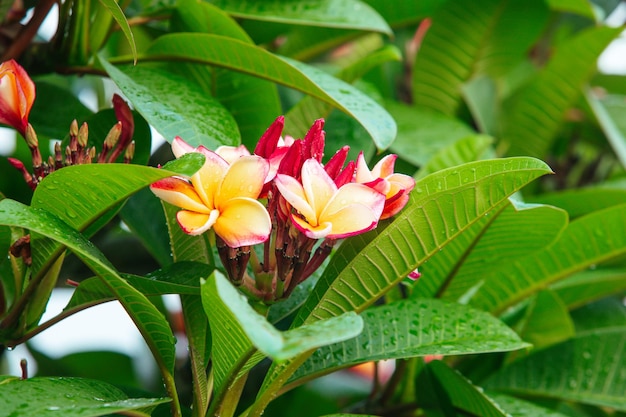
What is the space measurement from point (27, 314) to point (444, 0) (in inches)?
33.8

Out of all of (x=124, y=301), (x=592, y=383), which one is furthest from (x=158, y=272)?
(x=592, y=383)

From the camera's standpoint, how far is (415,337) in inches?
29.2

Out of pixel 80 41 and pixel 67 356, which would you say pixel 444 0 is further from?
pixel 67 356

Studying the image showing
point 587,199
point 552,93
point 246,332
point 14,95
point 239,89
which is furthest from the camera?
point 552,93

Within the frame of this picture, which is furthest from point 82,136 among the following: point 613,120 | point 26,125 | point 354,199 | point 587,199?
point 613,120

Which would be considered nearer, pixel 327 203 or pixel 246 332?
pixel 246 332

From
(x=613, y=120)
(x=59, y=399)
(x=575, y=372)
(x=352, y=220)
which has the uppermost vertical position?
(x=352, y=220)

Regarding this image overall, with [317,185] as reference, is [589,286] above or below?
below

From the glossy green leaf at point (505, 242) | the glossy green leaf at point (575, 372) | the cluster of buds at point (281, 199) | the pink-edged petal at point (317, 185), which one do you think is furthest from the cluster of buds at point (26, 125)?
the glossy green leaf at point (575, 372)

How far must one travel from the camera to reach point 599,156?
1556 millimetres

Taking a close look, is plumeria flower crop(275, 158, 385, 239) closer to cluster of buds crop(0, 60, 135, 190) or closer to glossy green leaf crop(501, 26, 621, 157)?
cluster of buds crop(0, 60, 135, 190)

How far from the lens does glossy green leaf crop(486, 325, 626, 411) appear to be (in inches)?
38.5

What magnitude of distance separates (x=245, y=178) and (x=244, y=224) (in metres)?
0.04

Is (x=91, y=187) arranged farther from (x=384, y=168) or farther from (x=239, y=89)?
(x=239, y=89)
